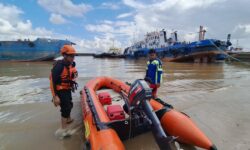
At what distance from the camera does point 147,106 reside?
2.21 metres

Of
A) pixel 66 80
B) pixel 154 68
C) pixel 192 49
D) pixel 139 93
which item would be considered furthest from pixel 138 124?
pixel 192 49

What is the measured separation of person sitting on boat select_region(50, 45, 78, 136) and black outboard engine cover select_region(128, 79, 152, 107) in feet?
4.15

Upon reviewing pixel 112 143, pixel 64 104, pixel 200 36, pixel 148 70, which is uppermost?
pixel 200 36

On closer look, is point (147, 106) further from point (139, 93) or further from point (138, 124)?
point (138, 124)

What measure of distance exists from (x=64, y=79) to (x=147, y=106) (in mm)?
1650

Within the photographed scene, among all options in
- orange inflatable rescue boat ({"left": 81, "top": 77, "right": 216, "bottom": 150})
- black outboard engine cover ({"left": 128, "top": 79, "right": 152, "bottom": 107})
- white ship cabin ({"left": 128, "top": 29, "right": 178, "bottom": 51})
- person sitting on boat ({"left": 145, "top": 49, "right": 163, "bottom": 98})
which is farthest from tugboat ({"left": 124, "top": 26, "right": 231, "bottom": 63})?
black outboard engine cover ({"left": 128, "top": 79, "right": 152, "bottom": 107})

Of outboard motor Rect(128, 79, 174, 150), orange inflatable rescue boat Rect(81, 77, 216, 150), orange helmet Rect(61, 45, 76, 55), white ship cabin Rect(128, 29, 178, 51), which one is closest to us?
outboard motor Rect(128, 79, 174, 150)

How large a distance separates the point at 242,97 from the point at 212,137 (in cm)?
343

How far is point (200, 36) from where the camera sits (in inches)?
1147

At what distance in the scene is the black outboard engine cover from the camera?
2.30 meters

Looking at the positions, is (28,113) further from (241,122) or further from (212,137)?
(241,122)

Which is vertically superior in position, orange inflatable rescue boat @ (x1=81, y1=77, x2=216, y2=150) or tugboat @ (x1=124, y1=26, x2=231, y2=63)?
tugboat @ (x1=124, y1=26, x2=231, y2=63)

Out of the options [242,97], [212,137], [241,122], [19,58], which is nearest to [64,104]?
[212,137]

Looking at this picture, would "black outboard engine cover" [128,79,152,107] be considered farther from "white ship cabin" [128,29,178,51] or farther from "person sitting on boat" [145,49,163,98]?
"white ship cabin" [128,29,178,51]
